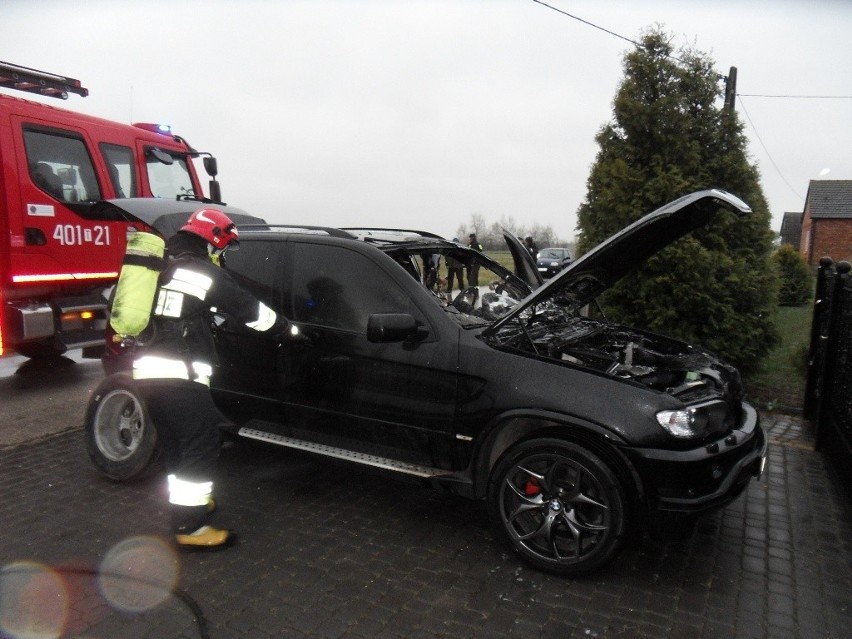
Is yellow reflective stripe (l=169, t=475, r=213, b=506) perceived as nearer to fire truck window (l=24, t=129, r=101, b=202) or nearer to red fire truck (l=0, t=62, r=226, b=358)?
red fire truck (l=0, t=62, r=226, b=358)

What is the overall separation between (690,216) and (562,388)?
147cm

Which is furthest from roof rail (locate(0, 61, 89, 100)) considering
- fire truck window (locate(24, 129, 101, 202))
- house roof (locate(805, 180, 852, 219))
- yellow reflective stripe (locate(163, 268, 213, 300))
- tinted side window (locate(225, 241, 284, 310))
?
house roof (locate(805, 180, 852, 219))

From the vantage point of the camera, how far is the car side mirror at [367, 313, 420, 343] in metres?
3.63

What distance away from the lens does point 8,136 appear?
23.2ft

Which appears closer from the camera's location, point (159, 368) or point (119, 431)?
point (159, 368)

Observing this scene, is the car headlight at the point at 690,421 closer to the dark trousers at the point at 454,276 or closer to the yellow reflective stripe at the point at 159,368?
the dark trousers at the point at 454,276

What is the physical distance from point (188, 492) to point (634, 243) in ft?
9.92

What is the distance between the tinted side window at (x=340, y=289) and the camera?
13.1 ft

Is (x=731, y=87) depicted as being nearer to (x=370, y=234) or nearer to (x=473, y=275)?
(x=473, y=275)

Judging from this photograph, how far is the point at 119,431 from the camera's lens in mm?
4715

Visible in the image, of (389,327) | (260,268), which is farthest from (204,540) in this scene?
(260,268)

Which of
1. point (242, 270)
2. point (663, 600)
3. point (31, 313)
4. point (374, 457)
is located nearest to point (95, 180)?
point (31, 313)

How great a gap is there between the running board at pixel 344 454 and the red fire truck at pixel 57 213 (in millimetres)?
4167

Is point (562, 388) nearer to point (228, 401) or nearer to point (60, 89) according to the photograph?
point (228, 401)
